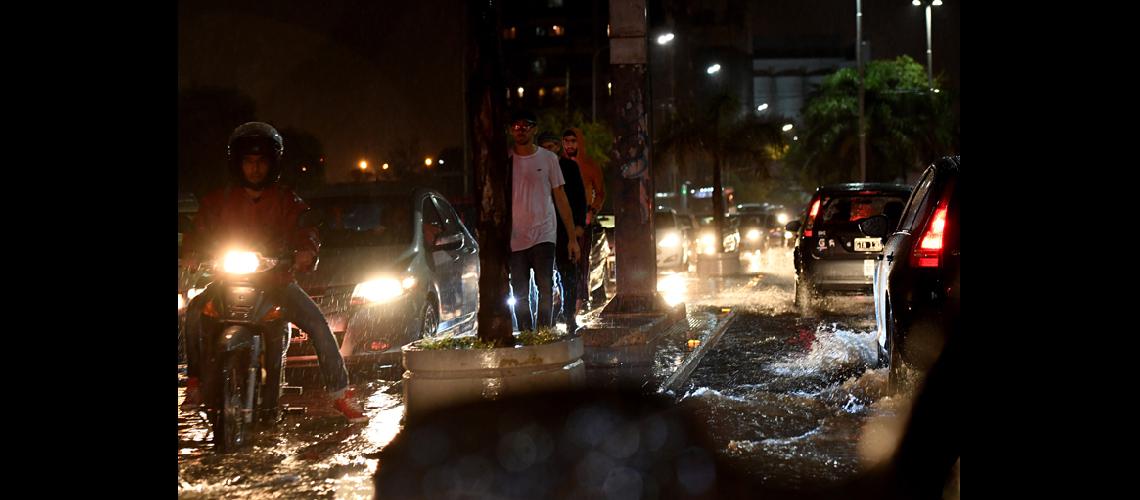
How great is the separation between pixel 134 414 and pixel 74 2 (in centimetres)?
145

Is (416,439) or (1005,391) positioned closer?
(1005,391)

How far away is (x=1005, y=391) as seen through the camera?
3.73 metres

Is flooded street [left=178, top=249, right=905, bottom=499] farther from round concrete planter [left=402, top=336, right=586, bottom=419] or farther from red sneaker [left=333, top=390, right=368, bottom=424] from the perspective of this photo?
round concrete planter [left=402, top=336, right=586, bottom=419]

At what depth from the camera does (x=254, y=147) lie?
6.87 metres

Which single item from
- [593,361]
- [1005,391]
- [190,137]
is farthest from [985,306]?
[190,137]

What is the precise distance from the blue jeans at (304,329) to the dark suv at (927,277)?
3.17 meters

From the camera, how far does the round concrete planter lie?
6.66m

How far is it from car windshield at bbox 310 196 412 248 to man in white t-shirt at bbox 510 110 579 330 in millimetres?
1938

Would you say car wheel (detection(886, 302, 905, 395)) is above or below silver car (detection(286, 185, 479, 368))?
below

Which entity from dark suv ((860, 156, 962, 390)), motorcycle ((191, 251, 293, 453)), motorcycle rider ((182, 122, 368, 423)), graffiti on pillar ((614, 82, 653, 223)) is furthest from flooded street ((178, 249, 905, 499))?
graffiti on pillar ((614, 82, 653, 223))

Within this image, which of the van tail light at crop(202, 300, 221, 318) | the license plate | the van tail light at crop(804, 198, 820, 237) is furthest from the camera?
the van tail light at crop(804, 198, 820, 237)

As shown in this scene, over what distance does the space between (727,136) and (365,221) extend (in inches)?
1175

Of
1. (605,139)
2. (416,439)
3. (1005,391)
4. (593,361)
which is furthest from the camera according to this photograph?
(605,139)

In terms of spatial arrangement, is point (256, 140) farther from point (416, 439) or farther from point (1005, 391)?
point (1005, 391)
